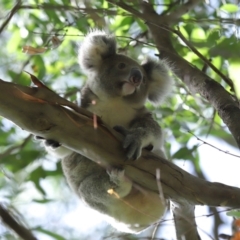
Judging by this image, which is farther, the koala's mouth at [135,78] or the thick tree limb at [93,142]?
the koala's mouth at [135,78]

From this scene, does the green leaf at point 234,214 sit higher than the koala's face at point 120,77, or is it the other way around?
the koala's face at point 120,77

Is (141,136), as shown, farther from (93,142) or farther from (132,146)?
(93,142)

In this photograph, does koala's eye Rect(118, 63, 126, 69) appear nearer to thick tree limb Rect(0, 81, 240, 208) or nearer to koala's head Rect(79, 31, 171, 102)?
koala's head Rect(79, 31, 171, 102)

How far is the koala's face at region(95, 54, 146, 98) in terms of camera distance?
9.24 feet

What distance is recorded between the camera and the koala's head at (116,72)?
2871 millimetres

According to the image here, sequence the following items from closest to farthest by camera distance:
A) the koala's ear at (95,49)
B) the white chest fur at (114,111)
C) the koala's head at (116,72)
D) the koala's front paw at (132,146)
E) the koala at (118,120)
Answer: the koala's front paw at (132,146) < the koala at (118,120) < the white chest fur at (114,111) < the koala's head at (116,72) < the koala's ear at (95,49)

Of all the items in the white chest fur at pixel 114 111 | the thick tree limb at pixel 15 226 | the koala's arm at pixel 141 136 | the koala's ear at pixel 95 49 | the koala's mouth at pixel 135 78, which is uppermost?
the koala's ear at pixel 95 49

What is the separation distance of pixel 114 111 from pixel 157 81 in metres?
0.47

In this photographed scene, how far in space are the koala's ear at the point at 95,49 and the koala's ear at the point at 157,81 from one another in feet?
0.91

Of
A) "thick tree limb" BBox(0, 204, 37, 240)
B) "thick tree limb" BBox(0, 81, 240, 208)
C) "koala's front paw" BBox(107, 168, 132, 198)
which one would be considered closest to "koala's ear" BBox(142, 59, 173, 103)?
"koala's front paw" BBox(107, 168, 132, 198)

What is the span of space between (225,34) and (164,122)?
3.05ft

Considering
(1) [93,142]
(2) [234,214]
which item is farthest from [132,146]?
(2) [234,214]

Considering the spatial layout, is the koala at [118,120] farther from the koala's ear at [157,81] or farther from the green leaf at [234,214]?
the green leaf at [234,214]

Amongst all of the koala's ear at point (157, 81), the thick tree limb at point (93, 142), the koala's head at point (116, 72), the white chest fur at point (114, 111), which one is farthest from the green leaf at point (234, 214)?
the koala's ear at point (157, 81)
